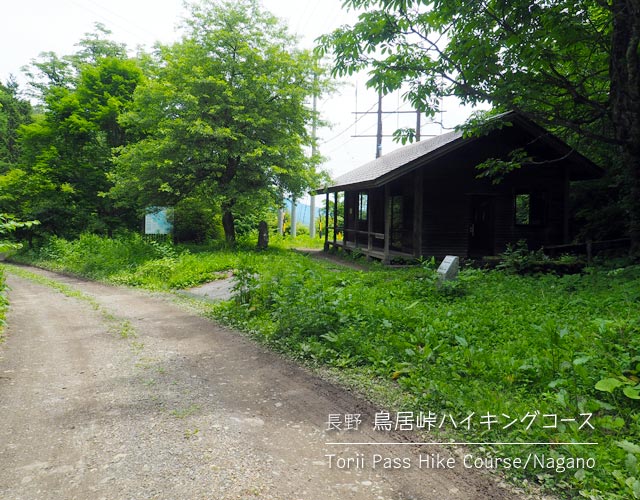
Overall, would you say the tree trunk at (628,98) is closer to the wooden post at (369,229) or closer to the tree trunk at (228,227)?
the wooden post at (369,229)

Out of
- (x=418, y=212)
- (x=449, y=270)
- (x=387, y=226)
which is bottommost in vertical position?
(x=449, y=270)

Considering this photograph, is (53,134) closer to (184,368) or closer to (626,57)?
(184,368)

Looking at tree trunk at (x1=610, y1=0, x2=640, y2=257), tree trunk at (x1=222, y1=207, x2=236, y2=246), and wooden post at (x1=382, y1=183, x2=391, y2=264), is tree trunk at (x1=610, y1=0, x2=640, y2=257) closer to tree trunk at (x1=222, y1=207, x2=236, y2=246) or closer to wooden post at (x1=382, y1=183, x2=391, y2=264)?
wooden post at (x1=382, y1=183, x2=391, y2=264)

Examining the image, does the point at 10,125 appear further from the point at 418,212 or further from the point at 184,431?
the point at 184,431

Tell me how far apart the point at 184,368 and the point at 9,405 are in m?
1.90

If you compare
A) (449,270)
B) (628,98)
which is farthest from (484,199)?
(449,270)

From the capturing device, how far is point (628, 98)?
1069cm

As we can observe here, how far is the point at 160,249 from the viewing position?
667 inches

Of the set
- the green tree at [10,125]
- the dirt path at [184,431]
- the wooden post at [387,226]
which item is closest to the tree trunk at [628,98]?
the wooden post at [387,226]

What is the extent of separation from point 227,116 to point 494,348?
16.3 metres

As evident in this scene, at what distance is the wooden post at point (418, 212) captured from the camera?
15.0 m

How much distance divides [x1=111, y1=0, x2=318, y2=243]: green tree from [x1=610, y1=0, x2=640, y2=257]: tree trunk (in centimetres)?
1153

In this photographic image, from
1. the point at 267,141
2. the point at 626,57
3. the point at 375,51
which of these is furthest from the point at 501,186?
the point at 267,141

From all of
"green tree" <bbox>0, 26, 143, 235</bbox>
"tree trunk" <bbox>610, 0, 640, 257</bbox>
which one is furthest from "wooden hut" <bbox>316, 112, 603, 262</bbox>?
"green tree" <bbox>0, 26, 143, 235</bbox>
